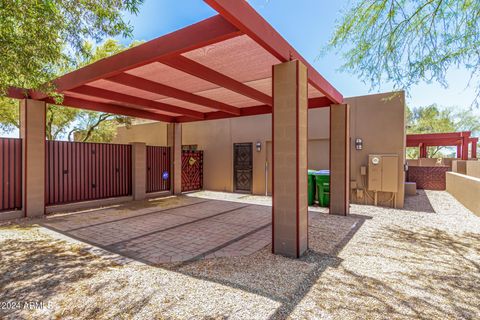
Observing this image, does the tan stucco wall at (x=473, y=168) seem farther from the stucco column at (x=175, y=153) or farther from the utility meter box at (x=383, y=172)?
the stucco column at (x=175, y=153)

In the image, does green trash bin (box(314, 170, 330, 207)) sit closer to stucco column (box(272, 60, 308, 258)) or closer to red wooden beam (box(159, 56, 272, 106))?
red wooden beam (box(159, 56, 272, 106))

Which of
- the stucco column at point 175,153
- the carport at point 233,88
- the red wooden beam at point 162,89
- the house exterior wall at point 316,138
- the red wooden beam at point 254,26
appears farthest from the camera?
the stucco column at point 175,153

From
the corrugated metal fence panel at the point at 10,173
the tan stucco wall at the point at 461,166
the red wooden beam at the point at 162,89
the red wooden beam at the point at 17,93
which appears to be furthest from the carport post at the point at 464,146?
the corrugated metal fence panel at the point at 10,173

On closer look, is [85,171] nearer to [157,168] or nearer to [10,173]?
[10,173]

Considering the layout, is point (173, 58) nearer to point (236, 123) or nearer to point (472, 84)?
point (472, 84)

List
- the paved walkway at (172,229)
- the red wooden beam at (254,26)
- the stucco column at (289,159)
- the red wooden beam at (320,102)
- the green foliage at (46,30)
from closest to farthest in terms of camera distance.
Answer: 1. the red wooden beam at (254,26)
2. the green foliage at (46,30)
3. the stucco column at (289,159)
4. the paved walkway at (172,229)
5. the red wooden beam at (320,102)

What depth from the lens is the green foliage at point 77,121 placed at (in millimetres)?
12031

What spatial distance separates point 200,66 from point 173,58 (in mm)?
617

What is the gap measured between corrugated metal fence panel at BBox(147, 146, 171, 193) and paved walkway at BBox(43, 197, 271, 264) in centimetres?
194

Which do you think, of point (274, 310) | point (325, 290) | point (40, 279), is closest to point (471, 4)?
point (325, 290)

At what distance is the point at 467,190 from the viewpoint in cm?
793

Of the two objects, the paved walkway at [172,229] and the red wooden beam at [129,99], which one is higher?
the red wooden beam at [129,99]

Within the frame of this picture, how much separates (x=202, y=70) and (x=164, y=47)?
0.98 m

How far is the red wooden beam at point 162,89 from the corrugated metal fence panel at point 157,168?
3623 mm
